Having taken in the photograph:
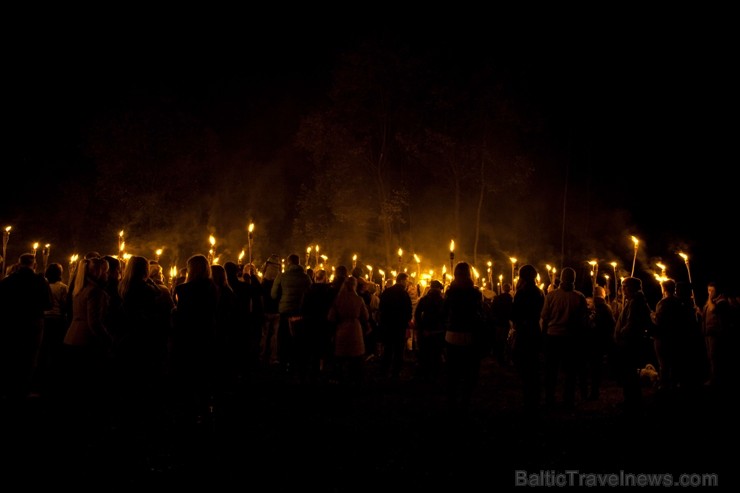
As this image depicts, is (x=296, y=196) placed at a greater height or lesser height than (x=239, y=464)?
greater

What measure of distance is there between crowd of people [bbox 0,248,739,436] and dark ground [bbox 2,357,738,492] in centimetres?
51

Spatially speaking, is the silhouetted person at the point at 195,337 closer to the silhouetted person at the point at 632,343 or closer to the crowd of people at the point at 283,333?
the crowd of people at the point at 283,333

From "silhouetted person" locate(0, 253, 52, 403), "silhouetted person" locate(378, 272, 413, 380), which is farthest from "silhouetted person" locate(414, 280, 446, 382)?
"silhouetted person" locate(0, 253, 52, 403)

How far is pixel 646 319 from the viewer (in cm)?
862

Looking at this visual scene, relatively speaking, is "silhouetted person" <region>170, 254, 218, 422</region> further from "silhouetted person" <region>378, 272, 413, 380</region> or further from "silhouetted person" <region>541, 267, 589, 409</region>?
"silhouetted person" <region>378, 272, 413, 380</region>

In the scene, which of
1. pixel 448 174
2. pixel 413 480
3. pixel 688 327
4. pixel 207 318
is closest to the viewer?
pixel 413 480

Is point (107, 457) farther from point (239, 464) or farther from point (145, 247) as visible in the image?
point (145, 247)

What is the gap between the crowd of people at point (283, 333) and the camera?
7.22 meters

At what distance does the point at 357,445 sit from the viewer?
6.20 m

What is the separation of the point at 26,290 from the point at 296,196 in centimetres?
2538

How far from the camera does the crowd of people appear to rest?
7219mm

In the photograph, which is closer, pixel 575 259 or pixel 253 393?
pixel 253 393

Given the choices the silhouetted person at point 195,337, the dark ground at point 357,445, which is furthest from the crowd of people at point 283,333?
the dark ground at point 357,445

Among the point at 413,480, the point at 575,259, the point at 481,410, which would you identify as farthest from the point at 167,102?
the point at 413,480
